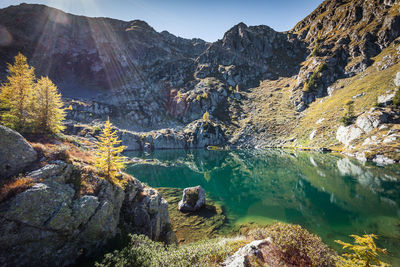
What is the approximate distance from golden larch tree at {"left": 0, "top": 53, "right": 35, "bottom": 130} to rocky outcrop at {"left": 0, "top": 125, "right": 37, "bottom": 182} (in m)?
7.77

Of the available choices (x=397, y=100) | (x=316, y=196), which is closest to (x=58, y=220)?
(x=316, y=196)

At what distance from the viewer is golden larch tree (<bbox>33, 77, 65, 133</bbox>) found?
59.7 ft

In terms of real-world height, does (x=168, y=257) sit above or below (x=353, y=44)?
below

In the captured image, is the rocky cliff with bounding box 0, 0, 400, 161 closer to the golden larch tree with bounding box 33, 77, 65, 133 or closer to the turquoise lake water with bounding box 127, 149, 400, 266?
the turquoise lake water with bounding box 127, 149, 400, 266

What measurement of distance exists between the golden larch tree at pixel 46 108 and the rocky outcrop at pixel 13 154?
23.3 ft

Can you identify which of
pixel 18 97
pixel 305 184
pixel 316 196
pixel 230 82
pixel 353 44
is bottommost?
pixel 305 184

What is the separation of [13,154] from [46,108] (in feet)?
32.3

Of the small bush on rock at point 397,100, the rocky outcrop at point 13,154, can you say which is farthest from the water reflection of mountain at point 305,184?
the small bush on rock at point 397,100

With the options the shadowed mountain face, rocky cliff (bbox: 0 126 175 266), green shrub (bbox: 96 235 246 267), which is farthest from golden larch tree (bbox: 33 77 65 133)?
the shadowed mountain face

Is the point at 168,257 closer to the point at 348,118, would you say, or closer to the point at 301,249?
the point at 301,249

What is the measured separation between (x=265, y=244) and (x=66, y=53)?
10106 inches

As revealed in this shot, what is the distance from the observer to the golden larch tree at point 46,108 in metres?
18.2

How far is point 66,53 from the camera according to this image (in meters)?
183

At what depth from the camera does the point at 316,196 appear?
29.6 metres
